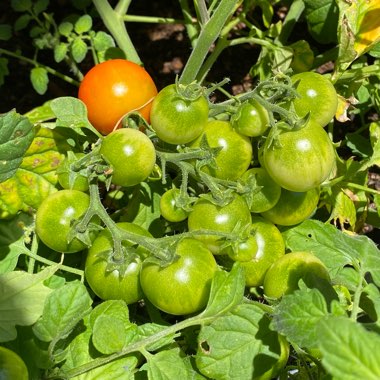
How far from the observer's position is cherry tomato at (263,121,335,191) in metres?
1.12

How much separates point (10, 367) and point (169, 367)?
29 centimetres

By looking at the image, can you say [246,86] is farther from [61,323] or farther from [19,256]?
[61,323]

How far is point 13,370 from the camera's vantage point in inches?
38.3

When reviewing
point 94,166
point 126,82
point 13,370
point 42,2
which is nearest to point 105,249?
point 94,166

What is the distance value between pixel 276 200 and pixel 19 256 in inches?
24.4

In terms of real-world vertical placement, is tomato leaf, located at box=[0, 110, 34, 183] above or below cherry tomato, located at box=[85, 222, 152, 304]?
above

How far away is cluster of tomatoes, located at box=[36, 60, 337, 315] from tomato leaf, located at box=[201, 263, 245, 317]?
0.17 feet

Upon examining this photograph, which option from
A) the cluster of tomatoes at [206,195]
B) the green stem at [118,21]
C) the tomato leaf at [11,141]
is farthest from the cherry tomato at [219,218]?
the green stem at [118,21]

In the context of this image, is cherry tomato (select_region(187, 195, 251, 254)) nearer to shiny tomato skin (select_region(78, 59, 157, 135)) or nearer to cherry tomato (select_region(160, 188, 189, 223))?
cherry tomato (select_region(160, 188, 189, 223))

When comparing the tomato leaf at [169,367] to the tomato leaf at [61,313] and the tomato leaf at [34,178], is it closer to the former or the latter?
the tomato leaf at [61,313]

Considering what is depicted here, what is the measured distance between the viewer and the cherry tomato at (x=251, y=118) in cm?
119

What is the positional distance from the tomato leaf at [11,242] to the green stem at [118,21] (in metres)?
0.56

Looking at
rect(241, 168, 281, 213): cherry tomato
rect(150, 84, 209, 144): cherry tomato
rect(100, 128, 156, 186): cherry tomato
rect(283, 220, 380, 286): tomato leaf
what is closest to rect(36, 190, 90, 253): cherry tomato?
rect(100, 128, 156, 186): cherry tomato

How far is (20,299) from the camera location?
3.79ft
